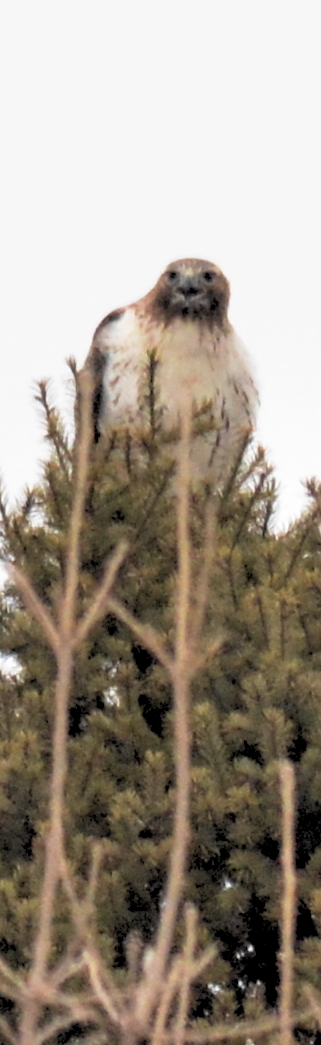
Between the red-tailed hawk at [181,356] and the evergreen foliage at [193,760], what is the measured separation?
245cm

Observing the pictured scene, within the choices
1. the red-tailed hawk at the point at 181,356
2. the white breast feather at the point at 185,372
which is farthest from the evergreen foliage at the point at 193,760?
the white breast feather at the point at 185,372

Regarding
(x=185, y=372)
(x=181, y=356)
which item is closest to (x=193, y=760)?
(x=185, y=372)

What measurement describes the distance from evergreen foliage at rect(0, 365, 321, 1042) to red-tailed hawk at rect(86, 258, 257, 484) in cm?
245

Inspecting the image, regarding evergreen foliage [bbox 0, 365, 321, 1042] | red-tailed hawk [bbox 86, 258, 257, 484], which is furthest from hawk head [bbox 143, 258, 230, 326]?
evergreen foliage [bbox 0, 365, 321, 1042]

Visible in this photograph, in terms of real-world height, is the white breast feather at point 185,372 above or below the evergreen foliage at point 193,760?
above

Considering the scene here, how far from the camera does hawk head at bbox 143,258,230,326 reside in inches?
334

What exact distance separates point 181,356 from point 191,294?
1.60ft

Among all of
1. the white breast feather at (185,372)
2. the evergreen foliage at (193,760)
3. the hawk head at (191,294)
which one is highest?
the hawk head at (191,294)

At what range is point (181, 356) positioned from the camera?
26.9ft

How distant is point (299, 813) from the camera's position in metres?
4.47

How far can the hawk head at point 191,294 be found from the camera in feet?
27.9

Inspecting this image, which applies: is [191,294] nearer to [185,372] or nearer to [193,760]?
[185,372]

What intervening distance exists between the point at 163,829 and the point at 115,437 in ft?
4.88

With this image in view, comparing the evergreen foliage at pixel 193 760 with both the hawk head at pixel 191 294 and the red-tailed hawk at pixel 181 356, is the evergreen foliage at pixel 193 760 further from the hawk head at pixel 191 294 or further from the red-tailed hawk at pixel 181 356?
the hawk head at pixel 191 294
